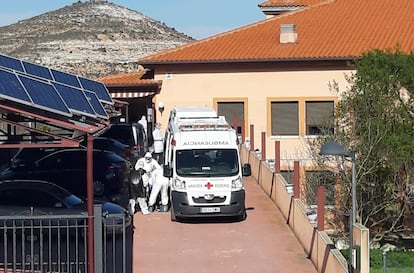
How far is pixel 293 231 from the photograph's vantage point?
851 inches

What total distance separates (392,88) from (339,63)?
4.39 meters

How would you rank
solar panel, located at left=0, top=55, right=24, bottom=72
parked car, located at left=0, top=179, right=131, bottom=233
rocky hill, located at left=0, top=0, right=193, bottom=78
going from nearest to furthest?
1. solar panel, located at left=0, top=55, right=24, bottom=72
2. parked car, located at left=0, top=179, right=131, bottom=233
3. rocky hill, located at left=0, top=0, right=193, bottom=78

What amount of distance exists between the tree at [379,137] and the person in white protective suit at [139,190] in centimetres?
1081

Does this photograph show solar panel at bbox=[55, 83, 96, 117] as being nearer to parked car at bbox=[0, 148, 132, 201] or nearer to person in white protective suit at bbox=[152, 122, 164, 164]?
parked car at bbox=[0, 148, 132, 201]

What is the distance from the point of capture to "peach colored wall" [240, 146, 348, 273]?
16.4m

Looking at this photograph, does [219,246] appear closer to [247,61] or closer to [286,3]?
[247,61]

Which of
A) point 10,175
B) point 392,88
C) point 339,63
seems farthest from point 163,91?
point 10,175

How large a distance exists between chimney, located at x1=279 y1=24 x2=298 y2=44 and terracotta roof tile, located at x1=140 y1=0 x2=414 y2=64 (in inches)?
11.9

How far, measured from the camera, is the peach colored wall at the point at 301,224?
1639 cm

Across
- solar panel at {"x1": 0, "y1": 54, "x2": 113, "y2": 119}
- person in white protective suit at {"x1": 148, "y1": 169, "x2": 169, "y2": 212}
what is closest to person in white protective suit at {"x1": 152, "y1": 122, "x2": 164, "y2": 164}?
person in white protective suit at {"x1": 148, "y1": 169, "x2": 169, "y2": 212}

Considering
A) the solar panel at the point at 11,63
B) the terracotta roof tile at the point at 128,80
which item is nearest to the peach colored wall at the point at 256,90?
the terracotta roof tile at the point at 128,80

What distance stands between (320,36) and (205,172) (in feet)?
63.0

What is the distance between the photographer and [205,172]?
906 inches

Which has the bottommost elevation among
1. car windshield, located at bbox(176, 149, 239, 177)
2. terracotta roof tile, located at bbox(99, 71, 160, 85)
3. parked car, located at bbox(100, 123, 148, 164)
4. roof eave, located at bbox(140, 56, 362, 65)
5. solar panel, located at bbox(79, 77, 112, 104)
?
car windshield, located at bbox(176, 149, 239, 177)
